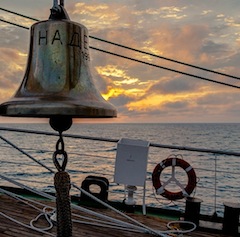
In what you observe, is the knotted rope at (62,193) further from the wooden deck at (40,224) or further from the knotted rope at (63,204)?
the wooden deck at (40,224)

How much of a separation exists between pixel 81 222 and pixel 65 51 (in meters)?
2.63

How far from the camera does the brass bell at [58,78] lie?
116cm

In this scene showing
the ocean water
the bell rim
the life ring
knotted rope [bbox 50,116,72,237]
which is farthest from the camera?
the ocean water

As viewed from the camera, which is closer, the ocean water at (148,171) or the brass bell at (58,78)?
the brass bell at (58,78)

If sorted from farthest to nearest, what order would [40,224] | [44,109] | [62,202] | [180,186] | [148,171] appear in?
[148,171]
[180,186]
[40,224]
[62,202]
[44,109]

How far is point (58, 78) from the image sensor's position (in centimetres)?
130

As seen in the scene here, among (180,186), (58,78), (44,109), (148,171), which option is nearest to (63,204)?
(44,109)

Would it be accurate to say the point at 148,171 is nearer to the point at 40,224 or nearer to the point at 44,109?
the point at 40,224

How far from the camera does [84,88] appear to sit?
4.47ft

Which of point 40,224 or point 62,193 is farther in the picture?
point 40,224

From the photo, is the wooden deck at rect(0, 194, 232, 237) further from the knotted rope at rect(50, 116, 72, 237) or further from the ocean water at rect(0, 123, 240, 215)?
the knotted rope at rect(50, 116, 72, 237)

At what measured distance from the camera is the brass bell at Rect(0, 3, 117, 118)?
45.8 inches

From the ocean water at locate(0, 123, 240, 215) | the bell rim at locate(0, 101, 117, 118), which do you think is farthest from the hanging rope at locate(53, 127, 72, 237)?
the ocean water at locate(0, 123, 240, 215)

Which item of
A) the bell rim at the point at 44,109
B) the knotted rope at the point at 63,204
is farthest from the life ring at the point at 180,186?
the bell rim at the point at 44,109
